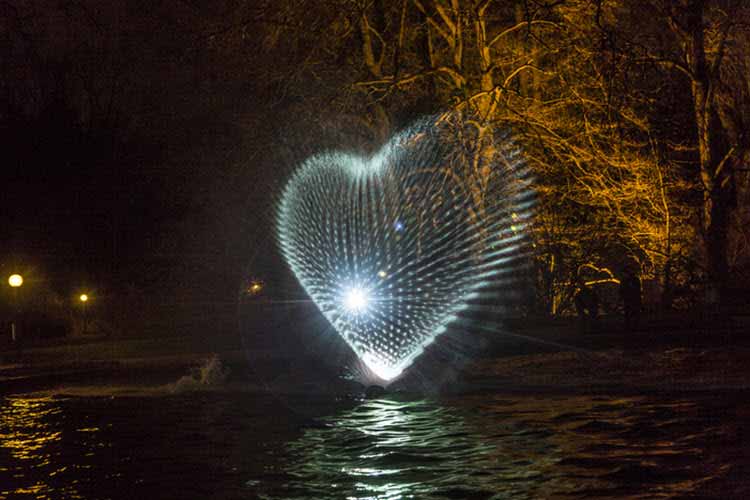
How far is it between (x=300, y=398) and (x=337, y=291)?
2181mm

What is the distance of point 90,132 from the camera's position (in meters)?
34.7

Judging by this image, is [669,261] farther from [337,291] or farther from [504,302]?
[337,291]

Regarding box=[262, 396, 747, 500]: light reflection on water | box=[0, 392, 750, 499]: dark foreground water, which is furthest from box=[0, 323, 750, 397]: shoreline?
box=[262, 396, 747, 500]: light reflection on water

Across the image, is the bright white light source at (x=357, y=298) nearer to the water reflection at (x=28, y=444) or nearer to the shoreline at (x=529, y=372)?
the shoreline at (x=529, y=372)

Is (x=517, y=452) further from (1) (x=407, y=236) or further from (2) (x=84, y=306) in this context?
(2) (x=84, y=306)

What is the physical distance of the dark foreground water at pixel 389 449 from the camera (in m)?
8.05

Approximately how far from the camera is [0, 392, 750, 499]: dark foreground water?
26.4 feet

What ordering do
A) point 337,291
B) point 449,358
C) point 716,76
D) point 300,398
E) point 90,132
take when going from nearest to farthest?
point 300,398, point 337,291, point 449,358, point 716,76, point 90,132

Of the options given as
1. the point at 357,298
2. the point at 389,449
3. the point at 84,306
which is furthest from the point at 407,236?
the point at 84,306

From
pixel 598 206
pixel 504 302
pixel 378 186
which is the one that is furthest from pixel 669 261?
pixel 378 186

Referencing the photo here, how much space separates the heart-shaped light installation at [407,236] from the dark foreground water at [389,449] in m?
2.27

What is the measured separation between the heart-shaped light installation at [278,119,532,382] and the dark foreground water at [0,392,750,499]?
2271 mm

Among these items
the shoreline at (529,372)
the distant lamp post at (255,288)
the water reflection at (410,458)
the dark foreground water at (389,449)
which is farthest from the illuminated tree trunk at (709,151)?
the distant lamp post at (255,288)

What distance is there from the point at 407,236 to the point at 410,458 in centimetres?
651
